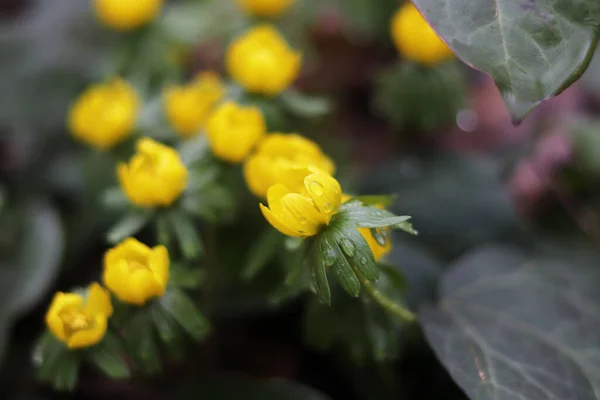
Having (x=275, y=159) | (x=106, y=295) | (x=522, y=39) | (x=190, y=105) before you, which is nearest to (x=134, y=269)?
(x=106, y=295)

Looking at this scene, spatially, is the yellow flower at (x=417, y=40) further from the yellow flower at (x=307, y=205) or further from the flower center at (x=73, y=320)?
the flower center at (x=73, y=320)

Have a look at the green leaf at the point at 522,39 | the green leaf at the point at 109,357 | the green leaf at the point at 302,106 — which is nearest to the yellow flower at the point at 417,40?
the green leaf at the point at 302,106

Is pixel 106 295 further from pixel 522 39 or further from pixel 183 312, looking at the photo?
pixel 522 39

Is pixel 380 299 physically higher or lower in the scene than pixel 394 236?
higher

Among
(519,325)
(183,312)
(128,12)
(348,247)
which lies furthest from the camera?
(128,12)

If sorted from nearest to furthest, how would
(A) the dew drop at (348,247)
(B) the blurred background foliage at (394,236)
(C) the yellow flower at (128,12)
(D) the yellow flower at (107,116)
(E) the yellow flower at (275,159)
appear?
(A) the dew drop at (348,247) → (E) the yellow flower at (275,159) → (B) the blurred background foliage at (394,236) → (D) the yellow flower at (107,116) → (C) the yellow flower at (128,12)

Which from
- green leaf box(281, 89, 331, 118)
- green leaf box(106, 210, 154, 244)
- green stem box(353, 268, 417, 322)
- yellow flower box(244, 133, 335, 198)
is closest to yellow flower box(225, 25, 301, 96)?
green leaf box(281, 89, 331, 118)

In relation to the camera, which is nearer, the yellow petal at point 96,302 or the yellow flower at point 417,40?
the yellow petal at point 96,302

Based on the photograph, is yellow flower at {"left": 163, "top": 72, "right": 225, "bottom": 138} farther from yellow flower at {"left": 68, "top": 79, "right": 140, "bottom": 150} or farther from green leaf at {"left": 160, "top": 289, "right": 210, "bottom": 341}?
green leaf at {"left": 160, "top": 289, "right": 210, "bottom": 341}
